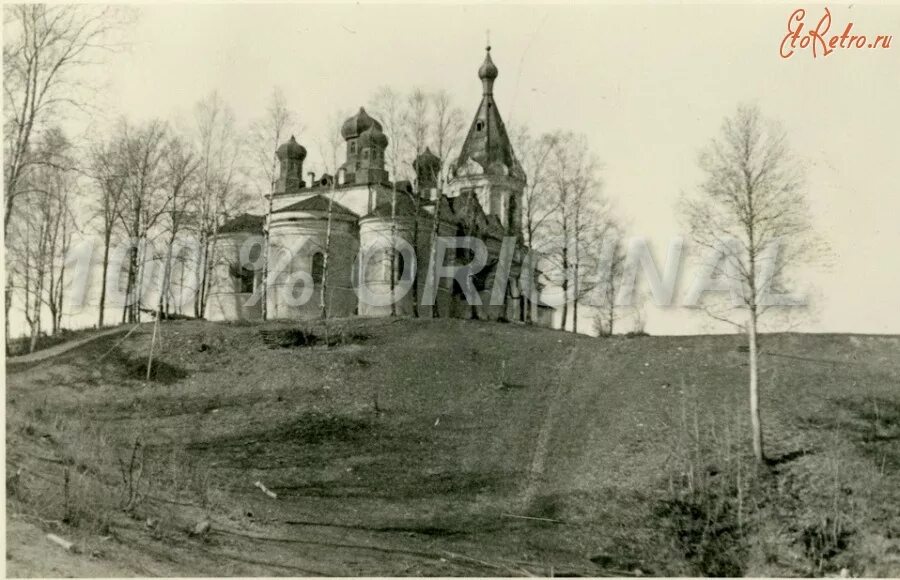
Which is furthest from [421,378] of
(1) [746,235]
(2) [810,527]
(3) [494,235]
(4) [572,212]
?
(3) [494,235]

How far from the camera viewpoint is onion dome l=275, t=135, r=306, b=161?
3625cm

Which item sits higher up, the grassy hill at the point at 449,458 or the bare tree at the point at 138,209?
the bare tree at the point at 138,209

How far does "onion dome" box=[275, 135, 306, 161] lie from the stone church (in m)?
0.05

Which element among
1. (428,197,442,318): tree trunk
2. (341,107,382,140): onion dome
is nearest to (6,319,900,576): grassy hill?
(428,197,442,318): tree trunk

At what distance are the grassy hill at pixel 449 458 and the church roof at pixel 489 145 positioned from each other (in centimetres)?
1661

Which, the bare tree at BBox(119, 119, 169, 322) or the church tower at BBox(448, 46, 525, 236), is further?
the church tower at BBox(448, 46, 525, 236)

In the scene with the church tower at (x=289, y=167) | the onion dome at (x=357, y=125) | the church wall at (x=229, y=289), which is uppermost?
the onion dome at (x=357, y=125)

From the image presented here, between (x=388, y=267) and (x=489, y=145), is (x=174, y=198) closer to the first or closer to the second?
(x=388, y=267)

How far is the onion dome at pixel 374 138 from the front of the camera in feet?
114

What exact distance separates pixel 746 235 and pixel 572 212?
15.4m

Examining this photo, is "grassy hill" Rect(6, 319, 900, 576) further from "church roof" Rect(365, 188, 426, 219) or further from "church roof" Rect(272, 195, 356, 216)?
"church roof" Rect(365, 188, 426, 219)

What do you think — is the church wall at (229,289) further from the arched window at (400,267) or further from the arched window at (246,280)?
the arched window at (400,267)

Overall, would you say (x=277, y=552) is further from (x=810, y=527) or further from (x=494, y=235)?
(x=494, y=235)

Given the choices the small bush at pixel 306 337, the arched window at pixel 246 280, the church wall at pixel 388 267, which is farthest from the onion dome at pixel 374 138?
the small bush at pixel 306 337
